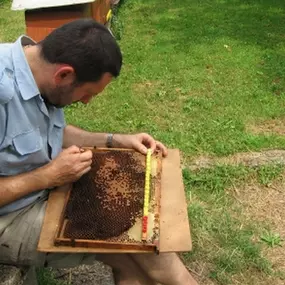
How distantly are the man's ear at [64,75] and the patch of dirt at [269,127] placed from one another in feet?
10.0

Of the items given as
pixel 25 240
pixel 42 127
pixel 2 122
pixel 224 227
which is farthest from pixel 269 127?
pixel 2 122

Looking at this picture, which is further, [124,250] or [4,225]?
[4,225]

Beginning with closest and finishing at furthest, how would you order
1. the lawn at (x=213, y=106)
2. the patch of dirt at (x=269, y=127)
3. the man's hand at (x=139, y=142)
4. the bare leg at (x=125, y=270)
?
the bare leg at (x=125, y=270), the man's hand at (x=139, y=142), the lawn at (x=213, y=106), the patch of dirt at (x=269, y=127)

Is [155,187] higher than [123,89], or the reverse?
[155,187]

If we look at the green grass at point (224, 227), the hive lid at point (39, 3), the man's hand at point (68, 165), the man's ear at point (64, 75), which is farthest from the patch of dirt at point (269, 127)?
the man's ear at point (64, 75)

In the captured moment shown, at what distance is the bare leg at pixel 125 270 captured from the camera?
262 centimetres

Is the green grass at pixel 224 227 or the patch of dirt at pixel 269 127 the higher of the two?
the green grass at pixel 224 227

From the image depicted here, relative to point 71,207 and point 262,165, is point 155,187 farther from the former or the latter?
point 262,165

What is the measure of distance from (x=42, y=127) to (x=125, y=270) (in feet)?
2.90

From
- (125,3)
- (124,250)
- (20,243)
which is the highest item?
(124,250)

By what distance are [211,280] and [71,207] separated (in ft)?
4.41

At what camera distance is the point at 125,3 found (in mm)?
10180

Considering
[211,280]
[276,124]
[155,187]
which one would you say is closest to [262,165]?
[276,124]

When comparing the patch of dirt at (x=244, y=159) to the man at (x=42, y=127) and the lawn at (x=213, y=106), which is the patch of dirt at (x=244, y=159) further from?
the man at (x=42, y=127)
